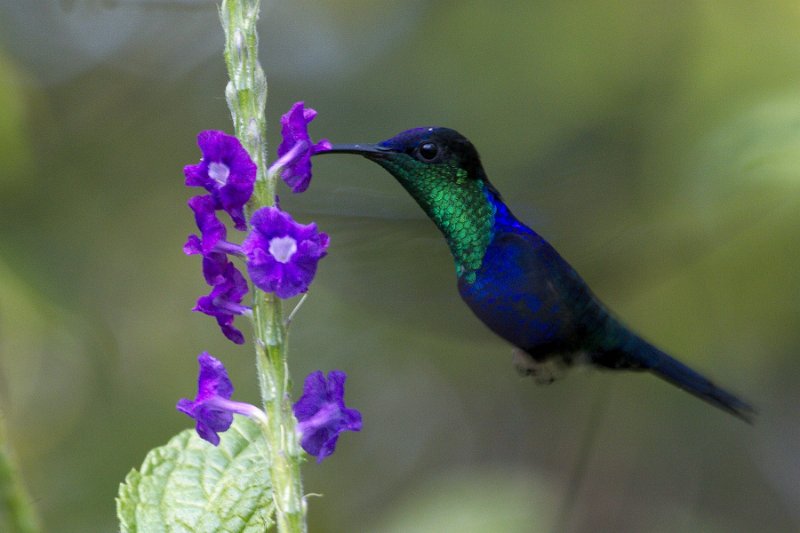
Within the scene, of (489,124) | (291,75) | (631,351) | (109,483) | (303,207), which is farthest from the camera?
(291,75)

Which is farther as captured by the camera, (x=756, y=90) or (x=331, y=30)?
(x=331, y=30)

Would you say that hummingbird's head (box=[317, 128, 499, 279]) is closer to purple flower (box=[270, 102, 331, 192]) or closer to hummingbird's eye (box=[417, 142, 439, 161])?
hummingbird's eye (box=[417, 142, 439, 161])

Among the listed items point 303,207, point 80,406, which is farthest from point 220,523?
point 80,406

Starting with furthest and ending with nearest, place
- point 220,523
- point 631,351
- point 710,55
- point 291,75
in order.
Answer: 1. point 291,75
2. point 710,55
3. point 631,351
4. point 220,523

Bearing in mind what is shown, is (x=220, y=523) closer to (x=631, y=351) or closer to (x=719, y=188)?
(x=631, y=351)

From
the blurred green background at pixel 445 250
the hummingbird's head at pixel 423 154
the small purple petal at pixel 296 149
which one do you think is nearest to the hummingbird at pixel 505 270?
the hummingbird's head at pixel 423 154

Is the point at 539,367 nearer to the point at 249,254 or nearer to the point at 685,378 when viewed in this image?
the point at 685,378

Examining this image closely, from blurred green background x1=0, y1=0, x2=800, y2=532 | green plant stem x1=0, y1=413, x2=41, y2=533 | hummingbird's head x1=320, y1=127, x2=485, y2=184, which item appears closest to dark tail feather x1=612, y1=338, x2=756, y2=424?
blurred green background x1=0, y1=0, x2=800, y2=532
